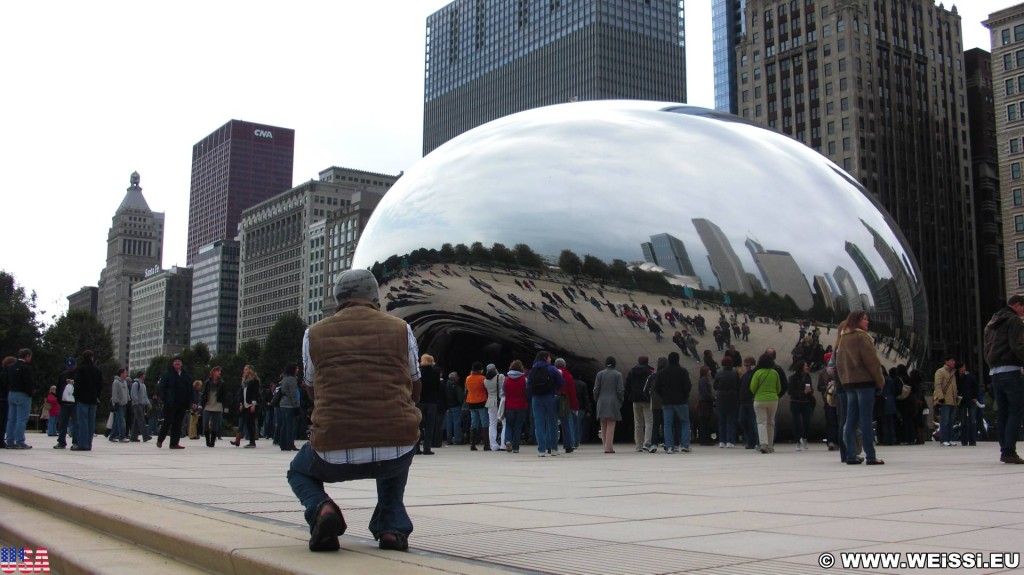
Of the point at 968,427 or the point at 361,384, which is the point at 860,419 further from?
the point at 968,427

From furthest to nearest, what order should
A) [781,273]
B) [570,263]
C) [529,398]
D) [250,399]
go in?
[250,399]
[570,263]
[781,273]
[529,398]

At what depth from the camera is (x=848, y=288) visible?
660 inches

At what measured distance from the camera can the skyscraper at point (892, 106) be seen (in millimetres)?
108562

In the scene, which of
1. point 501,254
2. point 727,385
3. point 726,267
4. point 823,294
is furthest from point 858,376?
point 501,254

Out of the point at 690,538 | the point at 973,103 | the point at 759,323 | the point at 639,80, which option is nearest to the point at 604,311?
the point at 759,323

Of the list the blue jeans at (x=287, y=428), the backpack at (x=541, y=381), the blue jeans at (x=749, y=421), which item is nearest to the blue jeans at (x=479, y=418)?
the blue jeans at (x=287, y=428)

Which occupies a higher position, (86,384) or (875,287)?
(875,287)

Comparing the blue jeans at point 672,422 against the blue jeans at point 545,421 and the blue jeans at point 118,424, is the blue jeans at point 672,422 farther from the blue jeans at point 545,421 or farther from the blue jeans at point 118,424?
the blue jeans at point 118,424

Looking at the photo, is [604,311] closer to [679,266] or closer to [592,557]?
[679,266]

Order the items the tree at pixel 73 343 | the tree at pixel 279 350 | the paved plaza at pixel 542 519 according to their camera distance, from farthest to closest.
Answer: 1. the tree at pixel 279 350
2. the tree at pixel 73 343
3. the paved plaza at pixel 542 519

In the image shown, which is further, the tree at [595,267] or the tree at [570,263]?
the tree at [570,263]

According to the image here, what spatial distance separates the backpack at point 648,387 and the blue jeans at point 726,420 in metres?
1.28

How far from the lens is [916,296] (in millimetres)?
18906

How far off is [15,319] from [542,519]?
6205cm
